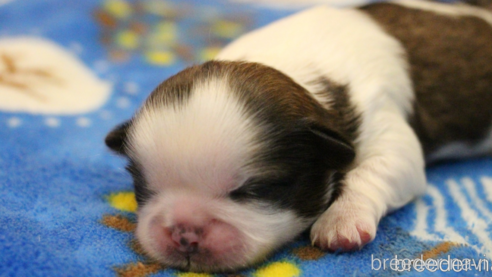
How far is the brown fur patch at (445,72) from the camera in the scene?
3.67 meters

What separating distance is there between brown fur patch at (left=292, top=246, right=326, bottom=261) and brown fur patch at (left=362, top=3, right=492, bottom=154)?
137 cm

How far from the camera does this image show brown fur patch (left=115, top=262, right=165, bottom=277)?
2.27 metres

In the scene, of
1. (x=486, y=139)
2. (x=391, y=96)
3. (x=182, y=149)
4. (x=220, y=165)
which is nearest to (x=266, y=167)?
(x=220, y=165)

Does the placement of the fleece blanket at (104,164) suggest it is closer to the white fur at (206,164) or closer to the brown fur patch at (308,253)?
the brown fur patch at (308,253)

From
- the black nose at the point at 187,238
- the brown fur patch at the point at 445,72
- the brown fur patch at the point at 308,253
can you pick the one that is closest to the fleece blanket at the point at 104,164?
the brown fur patch at the point at 308,253

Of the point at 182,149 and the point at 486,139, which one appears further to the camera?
the point at 486,139

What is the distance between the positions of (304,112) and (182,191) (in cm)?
71

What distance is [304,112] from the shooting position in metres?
2.55

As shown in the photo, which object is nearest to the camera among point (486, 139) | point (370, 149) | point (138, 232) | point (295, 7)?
point (138, 232)

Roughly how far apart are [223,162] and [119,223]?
828 millimetres

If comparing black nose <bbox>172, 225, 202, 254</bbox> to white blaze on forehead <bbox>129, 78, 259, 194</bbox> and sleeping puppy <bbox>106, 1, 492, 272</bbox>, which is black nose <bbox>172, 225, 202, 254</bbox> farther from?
white blaze on forehead <bbox>129, 78, 259, 194</bbox>

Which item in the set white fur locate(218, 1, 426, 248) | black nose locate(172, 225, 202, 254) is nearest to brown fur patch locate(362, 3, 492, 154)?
white fur locate(218, 1, 426, 248)

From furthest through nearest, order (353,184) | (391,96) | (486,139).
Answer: (486,139) < (391,96) < (353,184)

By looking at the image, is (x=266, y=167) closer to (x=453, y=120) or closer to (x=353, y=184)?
(x=353, y=184)
